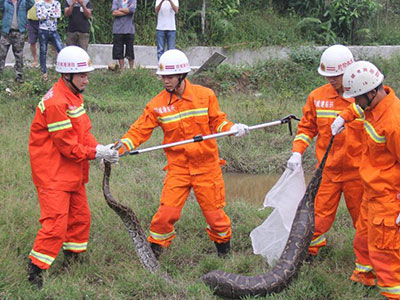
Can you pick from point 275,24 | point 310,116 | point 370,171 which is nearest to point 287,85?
point 275,24

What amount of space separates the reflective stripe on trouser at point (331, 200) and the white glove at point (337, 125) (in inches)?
22.0

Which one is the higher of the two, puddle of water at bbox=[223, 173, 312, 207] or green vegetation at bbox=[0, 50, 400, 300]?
green vegetation at bbox=[0, 50, 400, 300]

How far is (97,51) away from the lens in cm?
1466

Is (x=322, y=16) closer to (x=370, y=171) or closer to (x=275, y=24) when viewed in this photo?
(x=275, y=24)

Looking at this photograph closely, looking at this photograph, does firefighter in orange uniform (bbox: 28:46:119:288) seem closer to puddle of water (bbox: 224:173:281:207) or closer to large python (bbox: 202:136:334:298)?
large python (bbox: 202:136:334:298)

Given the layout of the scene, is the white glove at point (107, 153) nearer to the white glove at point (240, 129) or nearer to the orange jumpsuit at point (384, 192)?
the white glove at point (240, 129)

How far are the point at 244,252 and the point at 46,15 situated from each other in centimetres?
809

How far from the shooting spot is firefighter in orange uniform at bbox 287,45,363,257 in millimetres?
5145

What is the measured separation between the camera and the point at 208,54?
50.9 feet

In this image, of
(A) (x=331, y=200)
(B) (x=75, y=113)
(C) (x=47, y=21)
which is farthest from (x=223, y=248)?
(C) (x=47, y=21)

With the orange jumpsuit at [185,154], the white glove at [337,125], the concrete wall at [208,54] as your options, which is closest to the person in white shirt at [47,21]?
the concrete wall at [208,54]

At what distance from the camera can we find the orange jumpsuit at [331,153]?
5.14 meters

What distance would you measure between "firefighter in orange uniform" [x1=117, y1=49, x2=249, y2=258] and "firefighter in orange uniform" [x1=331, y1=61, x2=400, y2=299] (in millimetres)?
1299

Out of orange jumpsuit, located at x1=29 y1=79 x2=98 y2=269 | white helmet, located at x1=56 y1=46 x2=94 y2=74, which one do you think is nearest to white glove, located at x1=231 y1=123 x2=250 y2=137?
orange jumpsuit, located at x1=29 y1=79 x2=98 y2=269
